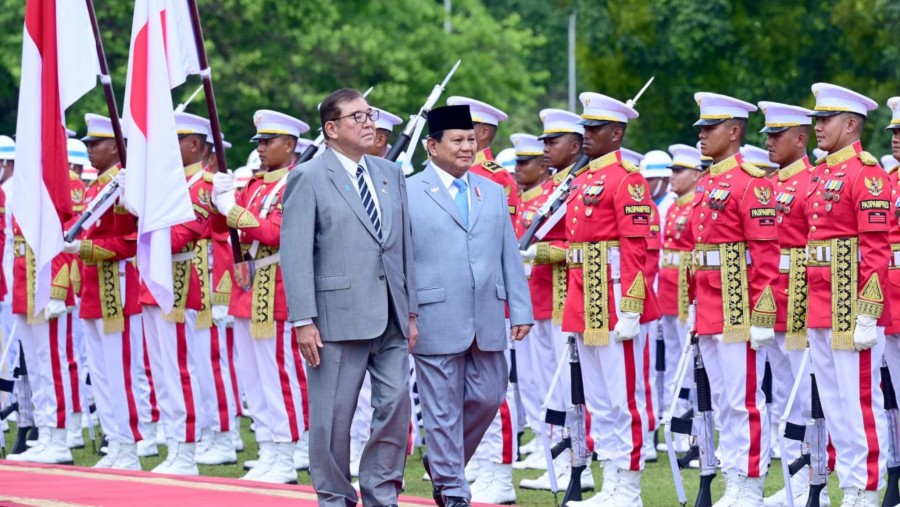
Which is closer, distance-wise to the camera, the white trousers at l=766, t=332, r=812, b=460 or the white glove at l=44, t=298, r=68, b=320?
the white trousers at l=766, t=332, r=812, b=460

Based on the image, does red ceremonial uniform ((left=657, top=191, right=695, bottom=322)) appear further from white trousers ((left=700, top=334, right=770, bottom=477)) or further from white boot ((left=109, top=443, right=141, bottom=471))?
white boot ((left=109, top=443, right=141, bottom=471))

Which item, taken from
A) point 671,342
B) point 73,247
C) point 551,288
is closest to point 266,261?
point 73,247

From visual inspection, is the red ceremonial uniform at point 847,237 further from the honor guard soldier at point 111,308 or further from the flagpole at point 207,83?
the honor guard soldier at point 111,308

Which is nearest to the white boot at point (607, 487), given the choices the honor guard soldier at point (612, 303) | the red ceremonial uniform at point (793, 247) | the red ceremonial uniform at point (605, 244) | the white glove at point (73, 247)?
the honor guard soldier at point (612, 303)

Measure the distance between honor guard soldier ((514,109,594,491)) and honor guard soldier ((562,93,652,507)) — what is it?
402mm

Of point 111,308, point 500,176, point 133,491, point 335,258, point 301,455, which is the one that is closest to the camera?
point 335,258

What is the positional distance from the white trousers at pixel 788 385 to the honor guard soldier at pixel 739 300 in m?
0.26

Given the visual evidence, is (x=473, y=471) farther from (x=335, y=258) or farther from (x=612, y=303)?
(x=335, y=258)

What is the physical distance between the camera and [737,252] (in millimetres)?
10273

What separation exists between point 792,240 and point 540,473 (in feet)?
10.3

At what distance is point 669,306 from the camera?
14.9 m

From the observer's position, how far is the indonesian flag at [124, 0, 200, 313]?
10.2m

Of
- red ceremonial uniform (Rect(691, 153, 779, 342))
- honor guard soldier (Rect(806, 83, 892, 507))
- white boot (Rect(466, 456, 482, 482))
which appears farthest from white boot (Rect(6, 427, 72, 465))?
honor guard soldier (Rect(806, 83, 892, 507))

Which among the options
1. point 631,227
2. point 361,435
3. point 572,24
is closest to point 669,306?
point 361,435
